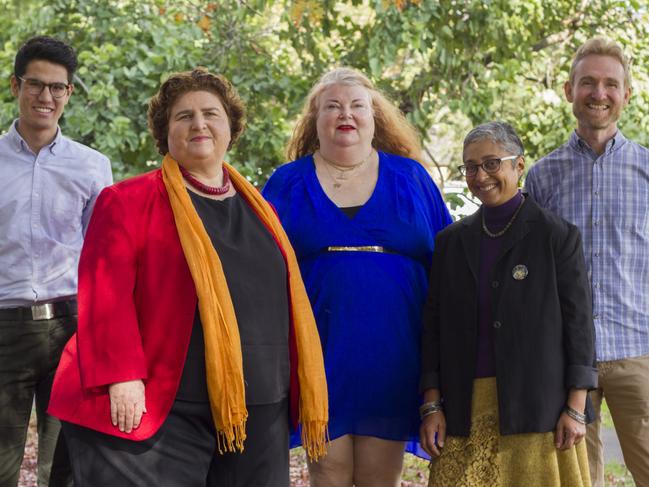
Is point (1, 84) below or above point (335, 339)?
above

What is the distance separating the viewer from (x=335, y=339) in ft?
12.6

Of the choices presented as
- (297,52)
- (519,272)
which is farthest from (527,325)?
(297,52)

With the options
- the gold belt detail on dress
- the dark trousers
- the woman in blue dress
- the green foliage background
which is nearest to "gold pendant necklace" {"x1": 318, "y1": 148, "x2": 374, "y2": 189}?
the woman in blue dress

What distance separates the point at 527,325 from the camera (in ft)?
11.3

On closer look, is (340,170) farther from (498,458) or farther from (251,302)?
(498,458)

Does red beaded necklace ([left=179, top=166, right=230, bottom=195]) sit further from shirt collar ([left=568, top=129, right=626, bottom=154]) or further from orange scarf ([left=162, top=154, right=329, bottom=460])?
shirt collar ([left=568, top=129, right=626, bottom=154])

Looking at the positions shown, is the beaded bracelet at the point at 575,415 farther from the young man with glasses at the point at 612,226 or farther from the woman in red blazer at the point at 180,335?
the woman in red blazer at the point at 180,335

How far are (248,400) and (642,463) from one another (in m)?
1.86

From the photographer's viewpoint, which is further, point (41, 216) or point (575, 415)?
point (41, 216)

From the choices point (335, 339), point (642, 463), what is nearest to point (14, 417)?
point (335, 339)

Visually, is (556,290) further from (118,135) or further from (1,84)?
(1,84)

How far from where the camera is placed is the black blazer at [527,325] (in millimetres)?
3410

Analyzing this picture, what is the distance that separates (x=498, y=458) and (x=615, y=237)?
1.11 meters

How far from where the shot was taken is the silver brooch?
3.48 m
